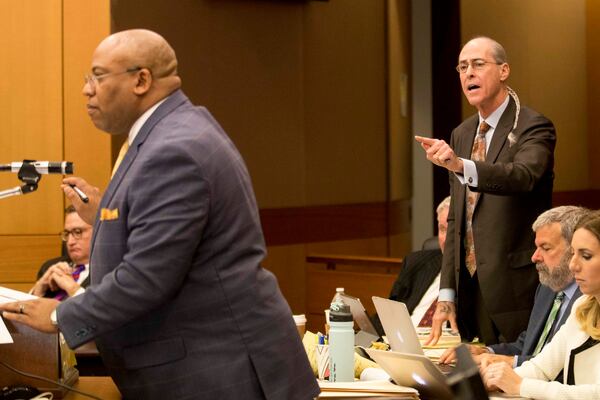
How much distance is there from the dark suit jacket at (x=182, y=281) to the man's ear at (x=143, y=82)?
0.06 m

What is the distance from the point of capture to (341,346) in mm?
2824

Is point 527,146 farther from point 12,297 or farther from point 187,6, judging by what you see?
point 187,6

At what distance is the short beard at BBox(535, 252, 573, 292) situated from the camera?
3.32 m

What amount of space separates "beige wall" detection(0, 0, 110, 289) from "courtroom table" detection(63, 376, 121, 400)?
2.57 metres

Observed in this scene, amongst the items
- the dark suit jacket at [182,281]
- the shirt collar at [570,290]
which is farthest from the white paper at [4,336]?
the shirt collar at [570,290]

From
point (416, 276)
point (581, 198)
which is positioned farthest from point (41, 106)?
point (581, 198)

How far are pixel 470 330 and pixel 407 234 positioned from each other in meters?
5.98

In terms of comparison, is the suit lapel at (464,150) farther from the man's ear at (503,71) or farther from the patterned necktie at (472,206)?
the man's ear at (503,71)

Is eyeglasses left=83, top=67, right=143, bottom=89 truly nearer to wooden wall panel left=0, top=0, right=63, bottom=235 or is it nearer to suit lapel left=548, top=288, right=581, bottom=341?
suit lapel left=548, top=288, right=581, bottom=341

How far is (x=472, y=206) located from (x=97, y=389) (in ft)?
5.37

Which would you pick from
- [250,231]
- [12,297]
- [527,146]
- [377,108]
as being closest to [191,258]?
[250,231]

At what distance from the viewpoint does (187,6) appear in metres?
7.11

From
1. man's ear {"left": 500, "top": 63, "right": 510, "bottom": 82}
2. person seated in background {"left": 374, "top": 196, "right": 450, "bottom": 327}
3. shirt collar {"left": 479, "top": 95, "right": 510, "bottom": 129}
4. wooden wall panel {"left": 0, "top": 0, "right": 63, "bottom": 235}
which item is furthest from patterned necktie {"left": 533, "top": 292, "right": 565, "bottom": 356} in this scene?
wooden wall panel {"left": 0, "top": 0, "right": 63, "bottom": 235}

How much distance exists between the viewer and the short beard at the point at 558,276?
10.9 ft
